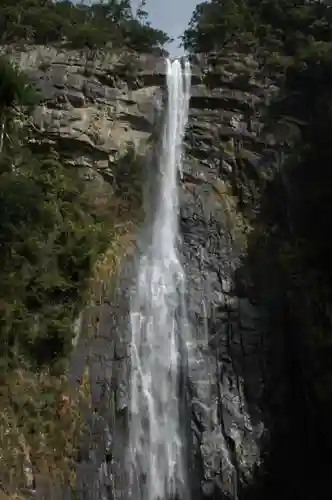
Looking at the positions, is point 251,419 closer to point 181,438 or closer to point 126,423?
point 181,438

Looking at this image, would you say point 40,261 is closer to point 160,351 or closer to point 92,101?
point 160,351

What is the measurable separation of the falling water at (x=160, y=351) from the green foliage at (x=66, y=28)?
4331 millimetres

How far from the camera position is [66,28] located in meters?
18.3

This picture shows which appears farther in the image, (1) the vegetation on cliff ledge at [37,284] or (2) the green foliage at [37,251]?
(2) the green foliage at [37,251]

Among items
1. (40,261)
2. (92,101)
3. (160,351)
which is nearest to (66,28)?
(92,101)

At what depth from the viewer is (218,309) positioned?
1246 cm

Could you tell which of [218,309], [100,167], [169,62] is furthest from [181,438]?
[169,62]

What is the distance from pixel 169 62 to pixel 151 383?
9299 mm

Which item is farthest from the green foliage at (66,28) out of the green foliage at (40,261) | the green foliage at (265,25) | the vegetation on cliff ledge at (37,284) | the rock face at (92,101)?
the green foliage at (40,261)

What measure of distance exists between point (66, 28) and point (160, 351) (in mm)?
11050

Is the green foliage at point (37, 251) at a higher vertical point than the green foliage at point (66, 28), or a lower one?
lower

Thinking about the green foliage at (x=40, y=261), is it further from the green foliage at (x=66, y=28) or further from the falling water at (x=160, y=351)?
the green foliage at (x=66, y=28)

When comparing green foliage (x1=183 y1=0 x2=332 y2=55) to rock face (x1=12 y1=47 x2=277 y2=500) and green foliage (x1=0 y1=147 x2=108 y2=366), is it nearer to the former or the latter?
rock face (x1=12 y1=47 x2=277 y2=500)

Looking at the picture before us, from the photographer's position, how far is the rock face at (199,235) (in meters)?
10.7
